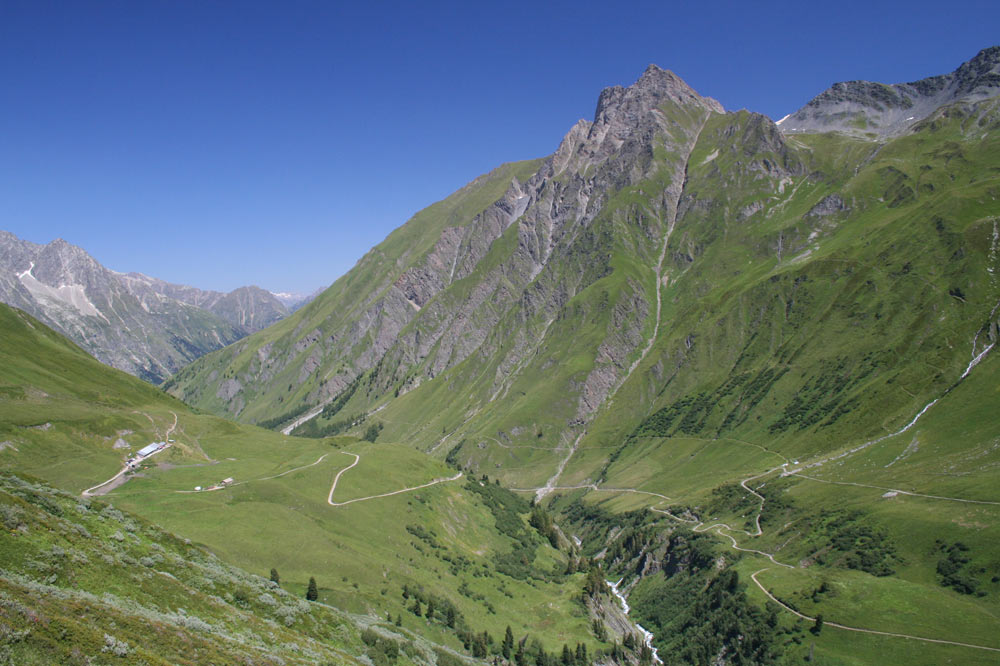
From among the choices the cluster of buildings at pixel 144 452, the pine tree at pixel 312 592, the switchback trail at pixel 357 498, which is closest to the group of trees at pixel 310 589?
the pine tree at pixel 312 592

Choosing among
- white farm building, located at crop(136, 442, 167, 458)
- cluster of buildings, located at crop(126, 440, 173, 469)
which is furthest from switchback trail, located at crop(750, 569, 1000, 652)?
white farm building, located at crop(136, 442, 167, 458)

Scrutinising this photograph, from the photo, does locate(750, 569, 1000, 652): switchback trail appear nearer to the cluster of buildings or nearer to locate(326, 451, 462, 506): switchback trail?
locate(326, 451, 462, 506): switchback trail

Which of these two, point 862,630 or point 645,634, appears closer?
point 862,630

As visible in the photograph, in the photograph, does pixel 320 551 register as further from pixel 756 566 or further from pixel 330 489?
pixel 756 566

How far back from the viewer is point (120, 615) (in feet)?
101

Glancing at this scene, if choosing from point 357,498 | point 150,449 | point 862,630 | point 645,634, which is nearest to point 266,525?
point 357,498

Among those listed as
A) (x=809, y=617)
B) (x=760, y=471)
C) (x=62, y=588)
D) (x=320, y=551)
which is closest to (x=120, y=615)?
(x=62, y=588)

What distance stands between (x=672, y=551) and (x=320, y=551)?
114 metres

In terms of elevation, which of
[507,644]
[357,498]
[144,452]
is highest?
[144,452]

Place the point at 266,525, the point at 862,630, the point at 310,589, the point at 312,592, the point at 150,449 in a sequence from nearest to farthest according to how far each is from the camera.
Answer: the point at 312,592 → the point at 310,589 → the point at 266,525 → the point at 862,630 → the point at 150,449

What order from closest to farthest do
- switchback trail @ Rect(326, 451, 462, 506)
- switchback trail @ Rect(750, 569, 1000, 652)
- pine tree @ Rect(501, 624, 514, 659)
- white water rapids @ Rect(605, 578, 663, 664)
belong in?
switchback trail @ Rect(750, 569, 1000, 652) → pine tree @ Rect(501, 624, 514, 659) → switchback trail @ Rect(326, 451, 462, 506) → white water rapids @ Rect(605, 578, 663, 664)

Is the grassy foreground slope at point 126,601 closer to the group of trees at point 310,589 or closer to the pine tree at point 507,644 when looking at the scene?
the group of trees at point 310,589

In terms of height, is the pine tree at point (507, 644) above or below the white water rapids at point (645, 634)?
above

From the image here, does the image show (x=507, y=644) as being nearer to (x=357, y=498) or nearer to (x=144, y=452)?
(x=357, y=498)
